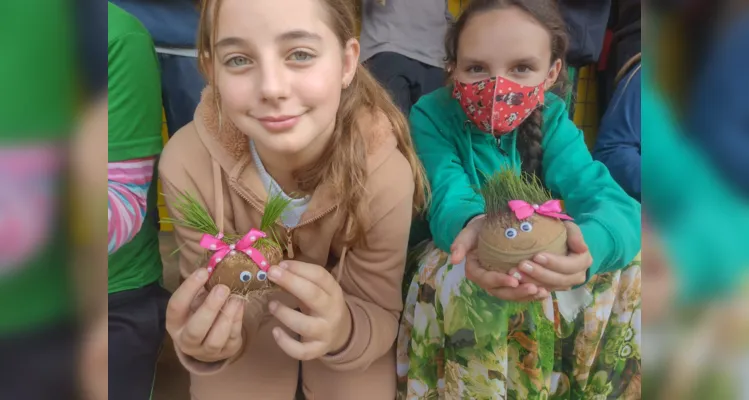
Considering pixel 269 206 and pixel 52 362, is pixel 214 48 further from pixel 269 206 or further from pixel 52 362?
pixel 52 362

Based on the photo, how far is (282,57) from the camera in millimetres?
579

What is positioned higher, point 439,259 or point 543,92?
point 543,92

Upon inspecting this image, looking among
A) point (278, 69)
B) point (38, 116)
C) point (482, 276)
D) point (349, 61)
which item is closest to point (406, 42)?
point (349, 61)

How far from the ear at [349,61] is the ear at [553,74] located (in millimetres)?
213

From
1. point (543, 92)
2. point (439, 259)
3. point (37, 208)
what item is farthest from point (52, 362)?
point (543, 92)

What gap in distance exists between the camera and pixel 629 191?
2.02ft

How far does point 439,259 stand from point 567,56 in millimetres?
275

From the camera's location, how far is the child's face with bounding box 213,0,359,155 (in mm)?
576

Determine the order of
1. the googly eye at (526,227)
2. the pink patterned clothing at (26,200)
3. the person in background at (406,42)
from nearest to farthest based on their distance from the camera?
1. the pink patterned clothing at (26,200)
2. the googly eye at (526,227)
3. the person in background at (406,42)

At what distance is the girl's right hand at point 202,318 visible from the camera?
60 centimetres

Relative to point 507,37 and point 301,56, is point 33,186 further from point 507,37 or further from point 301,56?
point 507,37

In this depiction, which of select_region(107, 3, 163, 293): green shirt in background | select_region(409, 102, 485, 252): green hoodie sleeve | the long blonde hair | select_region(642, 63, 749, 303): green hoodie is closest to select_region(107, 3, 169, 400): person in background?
select_region(107, 3, 163, 293): green shirt in background

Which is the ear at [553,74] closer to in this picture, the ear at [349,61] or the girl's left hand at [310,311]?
the ear at [349,61]

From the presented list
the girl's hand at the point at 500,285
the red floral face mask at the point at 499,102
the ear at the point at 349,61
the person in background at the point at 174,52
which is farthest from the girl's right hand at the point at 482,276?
the person in background at the point at 174,52
